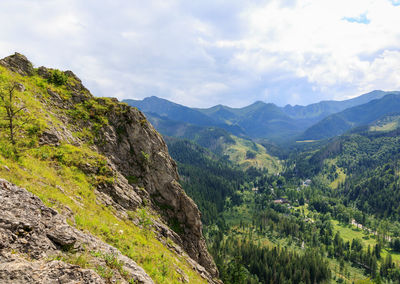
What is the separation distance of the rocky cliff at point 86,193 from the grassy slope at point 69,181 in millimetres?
130

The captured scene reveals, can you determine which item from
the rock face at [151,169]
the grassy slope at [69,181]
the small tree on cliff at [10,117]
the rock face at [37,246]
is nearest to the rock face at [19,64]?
the grassy slope at [69,181]

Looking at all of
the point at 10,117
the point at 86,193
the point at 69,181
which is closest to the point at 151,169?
the point at 86,193

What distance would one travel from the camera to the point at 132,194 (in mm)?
32875

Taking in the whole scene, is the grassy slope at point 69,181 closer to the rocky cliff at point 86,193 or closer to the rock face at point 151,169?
the rocky cliff at point 86,193

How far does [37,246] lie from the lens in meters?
10.9

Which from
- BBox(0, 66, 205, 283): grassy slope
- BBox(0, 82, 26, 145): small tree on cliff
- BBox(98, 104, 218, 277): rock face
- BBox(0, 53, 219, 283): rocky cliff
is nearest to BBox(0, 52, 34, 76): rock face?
BBox(0, 53, 219, 283): rocky cliff

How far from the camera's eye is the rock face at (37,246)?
909 centimetres

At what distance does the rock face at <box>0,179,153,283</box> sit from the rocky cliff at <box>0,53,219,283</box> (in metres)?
0.05

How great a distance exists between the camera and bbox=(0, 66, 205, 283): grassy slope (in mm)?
17953

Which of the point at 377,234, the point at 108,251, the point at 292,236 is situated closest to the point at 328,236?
the point at 292,236

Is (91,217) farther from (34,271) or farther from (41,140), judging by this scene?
(41,140)

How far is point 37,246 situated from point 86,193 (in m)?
14.1

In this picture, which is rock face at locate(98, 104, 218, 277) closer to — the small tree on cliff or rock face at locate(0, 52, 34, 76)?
A: the small tree on cliff

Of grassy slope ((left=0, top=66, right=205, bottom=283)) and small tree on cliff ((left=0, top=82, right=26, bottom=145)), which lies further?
small tree on cliff ((left=0, top=82, right=26, bottom=145))
